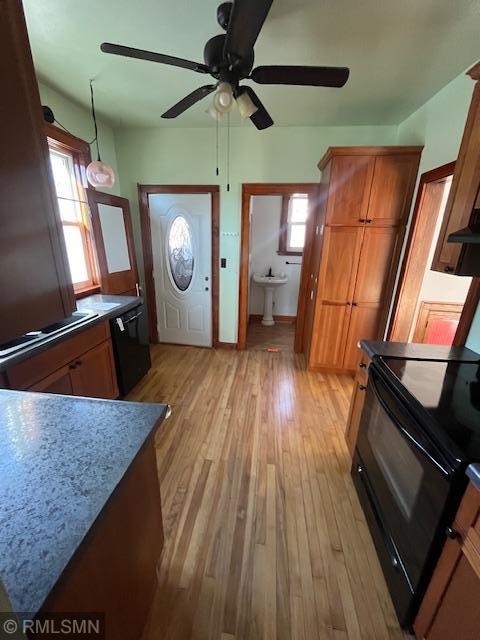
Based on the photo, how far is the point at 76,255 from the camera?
8.81ft

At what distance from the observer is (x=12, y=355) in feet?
4.56

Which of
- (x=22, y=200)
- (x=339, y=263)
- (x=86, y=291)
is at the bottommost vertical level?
(x=86, y=291)

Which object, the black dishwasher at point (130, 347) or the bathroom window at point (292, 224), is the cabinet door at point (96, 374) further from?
the bathroom window at point (292, 224)

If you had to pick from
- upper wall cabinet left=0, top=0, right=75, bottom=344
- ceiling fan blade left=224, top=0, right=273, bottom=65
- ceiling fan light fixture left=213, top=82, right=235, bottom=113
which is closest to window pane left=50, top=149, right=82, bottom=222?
ceiling fan light fixture left=213, top=82, right=235, bottom=113

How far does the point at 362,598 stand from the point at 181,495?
1033 mm

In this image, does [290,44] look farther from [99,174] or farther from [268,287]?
[268,287]

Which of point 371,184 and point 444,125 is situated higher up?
point 444,125

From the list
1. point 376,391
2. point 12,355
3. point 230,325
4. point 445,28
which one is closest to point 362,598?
point 376,391

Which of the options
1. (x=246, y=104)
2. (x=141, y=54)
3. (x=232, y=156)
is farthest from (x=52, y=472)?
(x=232, y=156)

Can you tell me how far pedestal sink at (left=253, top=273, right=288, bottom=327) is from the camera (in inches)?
173

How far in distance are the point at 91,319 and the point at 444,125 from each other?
3.11 m

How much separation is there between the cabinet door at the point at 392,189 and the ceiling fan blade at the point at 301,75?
122cm

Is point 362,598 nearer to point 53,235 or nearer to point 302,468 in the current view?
point 302,468

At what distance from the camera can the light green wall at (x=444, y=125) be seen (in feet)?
5.89
